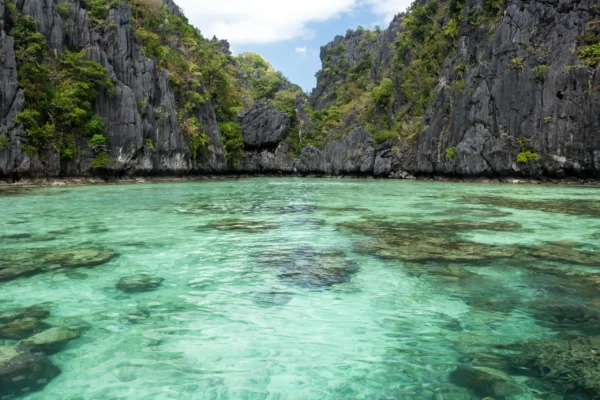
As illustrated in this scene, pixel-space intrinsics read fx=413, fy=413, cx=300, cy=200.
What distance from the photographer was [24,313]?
369 centimetres

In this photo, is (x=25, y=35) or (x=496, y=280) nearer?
(x=496, y=280)

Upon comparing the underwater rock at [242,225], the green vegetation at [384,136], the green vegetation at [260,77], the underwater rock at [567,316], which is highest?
the green vegetation at [260,77]

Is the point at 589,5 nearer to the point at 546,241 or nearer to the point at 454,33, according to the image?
the point at 454,33

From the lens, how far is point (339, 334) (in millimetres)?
3428

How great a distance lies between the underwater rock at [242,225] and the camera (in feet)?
26.8

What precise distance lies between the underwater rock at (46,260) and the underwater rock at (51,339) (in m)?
1.85

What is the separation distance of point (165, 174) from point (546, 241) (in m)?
30.3

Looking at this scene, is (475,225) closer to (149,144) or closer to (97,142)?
(97,142)

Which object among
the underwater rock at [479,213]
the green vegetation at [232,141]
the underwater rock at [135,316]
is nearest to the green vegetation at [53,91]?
the green vegetation at [232,141]

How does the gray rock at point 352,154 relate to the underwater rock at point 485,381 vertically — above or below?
above

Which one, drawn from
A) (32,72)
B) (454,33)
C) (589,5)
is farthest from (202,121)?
(589,5)

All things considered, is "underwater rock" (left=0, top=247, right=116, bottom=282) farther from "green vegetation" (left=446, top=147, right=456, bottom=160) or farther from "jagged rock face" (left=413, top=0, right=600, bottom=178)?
"green vegetation" (left=446, top=147, right=456, bottom=160)

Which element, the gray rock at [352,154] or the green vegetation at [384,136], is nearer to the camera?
the green vegetation at [384,136]

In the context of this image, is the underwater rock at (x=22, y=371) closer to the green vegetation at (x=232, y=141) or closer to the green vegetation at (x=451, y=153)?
the green vegetation at (x=451, y=153)
